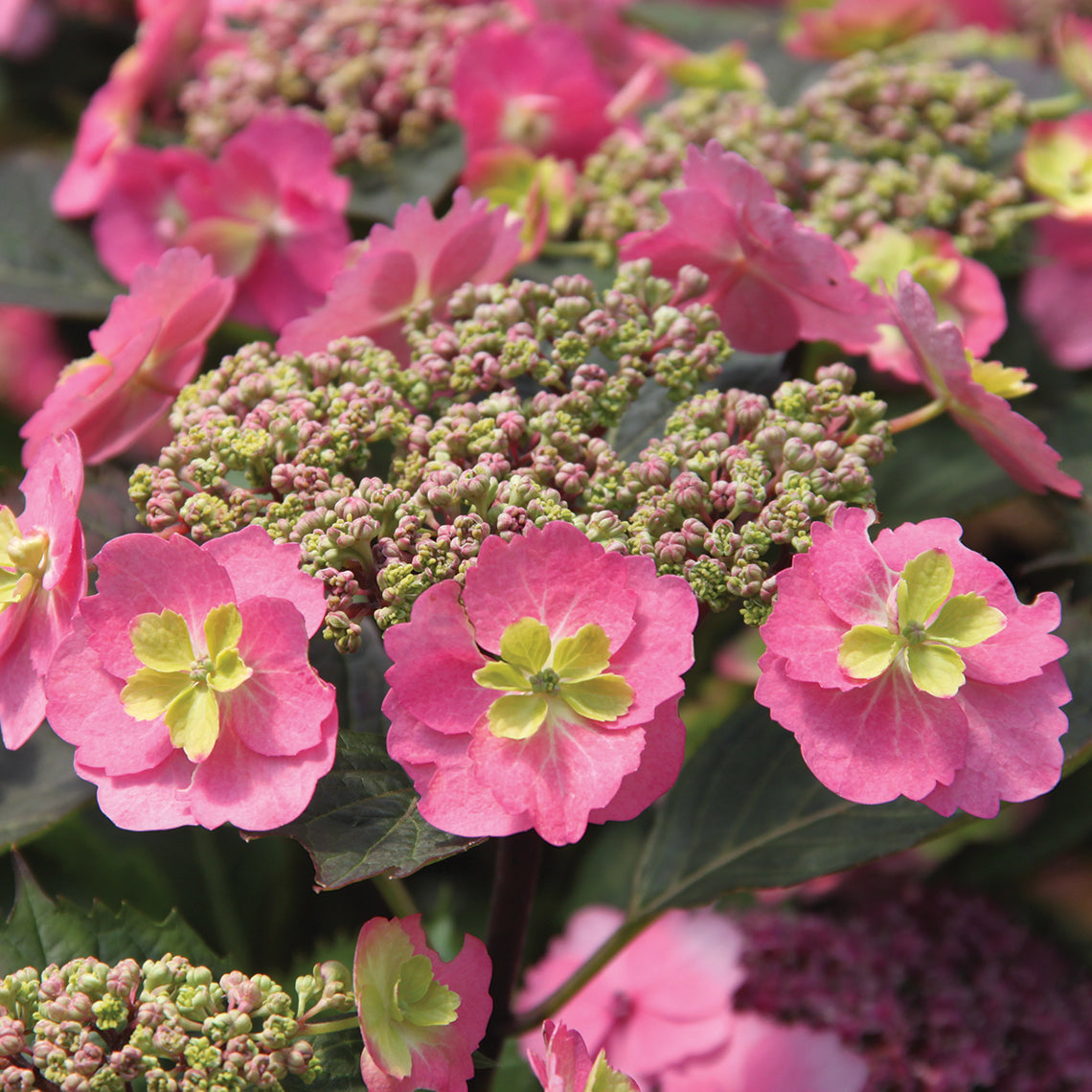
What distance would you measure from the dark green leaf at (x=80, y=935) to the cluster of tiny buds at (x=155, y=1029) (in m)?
0.09

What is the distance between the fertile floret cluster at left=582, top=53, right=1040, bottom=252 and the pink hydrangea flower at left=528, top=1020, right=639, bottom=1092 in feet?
1.89

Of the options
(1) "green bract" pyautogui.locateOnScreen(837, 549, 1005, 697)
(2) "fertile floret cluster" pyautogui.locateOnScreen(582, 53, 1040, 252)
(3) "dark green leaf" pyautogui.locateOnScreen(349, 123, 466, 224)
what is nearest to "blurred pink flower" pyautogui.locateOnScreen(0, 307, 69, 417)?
(3) "dark green leaf" pyautogui.locateOnScreen(349, 123, 466, 224)

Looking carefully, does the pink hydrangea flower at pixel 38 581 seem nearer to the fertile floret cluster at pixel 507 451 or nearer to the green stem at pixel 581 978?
the fertile floret cluster at pixel 507 451

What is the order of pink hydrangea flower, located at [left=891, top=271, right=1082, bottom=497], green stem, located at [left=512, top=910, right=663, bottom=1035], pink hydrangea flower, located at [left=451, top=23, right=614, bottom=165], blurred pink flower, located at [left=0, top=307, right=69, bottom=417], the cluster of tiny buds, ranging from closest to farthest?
the cluster of tiny buds → pink hydrangea flower, located at [left=891, top=271, right=1082, bottom=497] → green stem, located at [left=512, top=910, right=663, bottom=1035] → pink hydrangea flower, located at [left=451, top=23, right=614, bottom=165] → blurred pink flower, located at [left=0, top=307, right=69, bottom=417]

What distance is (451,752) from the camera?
0.52 m

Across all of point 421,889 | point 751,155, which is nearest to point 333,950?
point 421,889

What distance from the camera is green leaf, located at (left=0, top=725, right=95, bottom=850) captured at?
746mm

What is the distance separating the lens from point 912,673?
53 cm

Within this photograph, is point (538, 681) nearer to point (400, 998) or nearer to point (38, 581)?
point (400, 998)

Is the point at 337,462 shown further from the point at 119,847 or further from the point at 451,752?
the point at 119,847

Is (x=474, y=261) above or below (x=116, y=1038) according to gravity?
above

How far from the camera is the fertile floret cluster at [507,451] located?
1.81 ft

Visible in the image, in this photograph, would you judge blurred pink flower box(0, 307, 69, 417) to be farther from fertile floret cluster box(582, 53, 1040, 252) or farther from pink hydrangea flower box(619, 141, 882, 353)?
pink hydrangea flower box(619, 141, 882, 353)

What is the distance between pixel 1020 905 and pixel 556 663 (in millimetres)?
723
